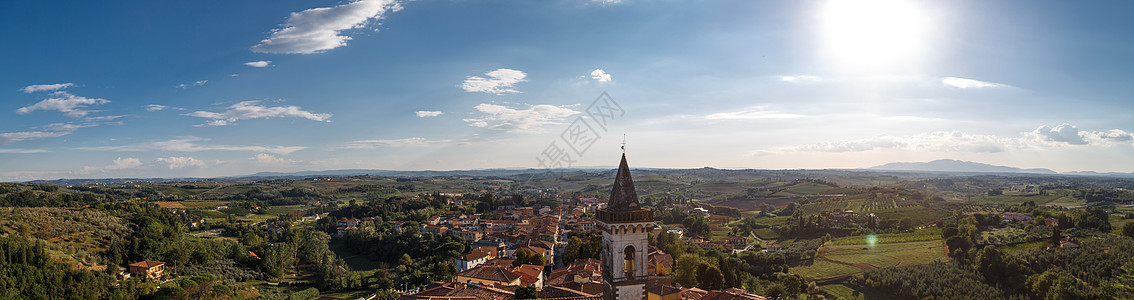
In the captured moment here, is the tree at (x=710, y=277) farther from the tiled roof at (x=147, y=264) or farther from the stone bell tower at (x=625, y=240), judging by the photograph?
the tiled roof at (x=147, y=264)

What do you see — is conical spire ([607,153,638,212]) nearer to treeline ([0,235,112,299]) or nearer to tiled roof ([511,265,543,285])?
tiled roof ([511,265,543,285])

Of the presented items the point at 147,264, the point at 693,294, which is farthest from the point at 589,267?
the point at 147,264

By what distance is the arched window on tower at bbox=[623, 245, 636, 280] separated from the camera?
14211 millimetres

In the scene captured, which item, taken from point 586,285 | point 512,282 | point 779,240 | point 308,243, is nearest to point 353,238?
point 308,243

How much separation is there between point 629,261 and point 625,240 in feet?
2.95

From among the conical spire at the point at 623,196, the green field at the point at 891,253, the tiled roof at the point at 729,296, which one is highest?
the conical spire at the point at 623,196

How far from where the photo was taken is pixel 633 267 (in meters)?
14.2

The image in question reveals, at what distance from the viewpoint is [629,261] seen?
14445 mm

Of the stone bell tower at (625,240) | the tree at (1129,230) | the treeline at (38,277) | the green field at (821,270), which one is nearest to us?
the stone bell tower at (625,240)

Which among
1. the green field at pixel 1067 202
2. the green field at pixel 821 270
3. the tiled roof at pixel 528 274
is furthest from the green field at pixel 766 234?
the green field at pixel 1067 202

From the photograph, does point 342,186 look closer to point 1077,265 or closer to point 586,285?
point 586,285

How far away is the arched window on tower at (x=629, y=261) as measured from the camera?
1421 centimetres

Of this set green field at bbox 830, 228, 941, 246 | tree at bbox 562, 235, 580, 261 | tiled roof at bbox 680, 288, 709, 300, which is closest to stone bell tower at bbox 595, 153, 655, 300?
tiled roof at bbox 680, 288, 709, 300

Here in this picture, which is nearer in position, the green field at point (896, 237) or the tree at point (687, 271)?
the tree at point (687, 271)
